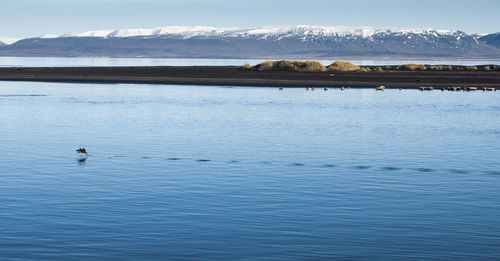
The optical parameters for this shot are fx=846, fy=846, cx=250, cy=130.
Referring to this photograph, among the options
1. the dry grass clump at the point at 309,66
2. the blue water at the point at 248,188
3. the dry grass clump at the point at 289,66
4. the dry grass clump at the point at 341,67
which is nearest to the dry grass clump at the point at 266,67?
the dry grass clump at the point at 289,66

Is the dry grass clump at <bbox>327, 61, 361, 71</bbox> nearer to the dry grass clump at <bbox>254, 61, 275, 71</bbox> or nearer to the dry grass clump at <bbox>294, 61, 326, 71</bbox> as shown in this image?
the dry grass clump at <bbox>294, 61, 326, 71</bbox>

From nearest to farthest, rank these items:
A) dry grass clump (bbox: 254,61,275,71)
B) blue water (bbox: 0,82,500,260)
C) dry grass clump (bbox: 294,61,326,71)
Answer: blue water (bbox: 0,82,500,260)
dry grass clump (bbox: 254,61,275,71)
dry grass clump (bbox: 294,61,326,71)

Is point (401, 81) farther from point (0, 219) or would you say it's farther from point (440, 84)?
point (0, 219)

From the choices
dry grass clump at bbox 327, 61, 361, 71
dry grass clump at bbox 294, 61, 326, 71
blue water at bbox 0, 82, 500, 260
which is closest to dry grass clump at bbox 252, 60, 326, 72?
dry grass clump at bbox 294, 61, 326, 71

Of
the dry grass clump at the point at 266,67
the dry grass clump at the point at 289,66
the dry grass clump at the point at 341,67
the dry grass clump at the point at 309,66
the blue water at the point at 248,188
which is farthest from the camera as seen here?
the dry grass clump at the point at 341,67

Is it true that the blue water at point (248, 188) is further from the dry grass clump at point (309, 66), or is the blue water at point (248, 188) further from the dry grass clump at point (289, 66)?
the dry grass clump at point (309, 66)

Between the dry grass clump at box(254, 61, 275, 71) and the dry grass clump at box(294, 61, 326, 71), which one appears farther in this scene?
the dry grass clump at box(294, 61, 326, 71)

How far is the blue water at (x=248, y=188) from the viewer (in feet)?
45.0

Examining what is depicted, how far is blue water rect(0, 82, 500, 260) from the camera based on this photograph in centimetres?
1371

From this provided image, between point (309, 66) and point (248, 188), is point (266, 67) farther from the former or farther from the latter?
point (248, 188)

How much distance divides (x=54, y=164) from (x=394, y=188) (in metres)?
9.57

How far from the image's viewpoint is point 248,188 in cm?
1933

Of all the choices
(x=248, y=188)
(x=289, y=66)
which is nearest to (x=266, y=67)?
(x=289, y=66)

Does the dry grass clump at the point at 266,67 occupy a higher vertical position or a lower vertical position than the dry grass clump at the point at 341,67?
higher
